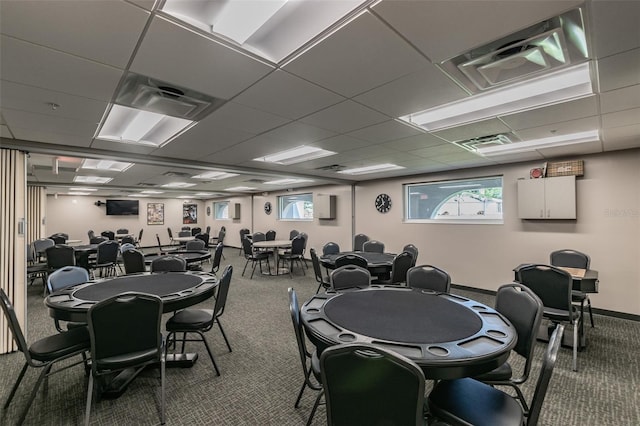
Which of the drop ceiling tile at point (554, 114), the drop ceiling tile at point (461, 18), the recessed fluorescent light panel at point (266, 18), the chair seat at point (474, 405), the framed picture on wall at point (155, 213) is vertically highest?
the recessed fluorescent light panel at point (266, 18)

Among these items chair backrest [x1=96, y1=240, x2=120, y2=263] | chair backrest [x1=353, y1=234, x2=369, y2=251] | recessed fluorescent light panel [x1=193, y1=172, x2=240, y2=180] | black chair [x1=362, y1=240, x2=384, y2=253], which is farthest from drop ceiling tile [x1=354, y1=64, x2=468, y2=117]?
chair backrest [x1=96, y1=240, x2=120, y2=263]

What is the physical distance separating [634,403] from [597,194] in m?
3.24

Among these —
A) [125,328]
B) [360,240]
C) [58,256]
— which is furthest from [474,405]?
[58,256]

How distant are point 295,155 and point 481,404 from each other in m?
3.96

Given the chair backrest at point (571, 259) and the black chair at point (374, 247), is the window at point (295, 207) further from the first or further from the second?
the chair backrest at point (571, 259)

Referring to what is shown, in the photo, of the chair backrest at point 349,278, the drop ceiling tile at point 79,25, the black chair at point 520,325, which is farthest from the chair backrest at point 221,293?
the black chair at point 520,325

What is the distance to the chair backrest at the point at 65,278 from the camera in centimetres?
279

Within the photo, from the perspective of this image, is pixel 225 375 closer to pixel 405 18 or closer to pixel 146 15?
pixel 146 15

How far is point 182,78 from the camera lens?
6.38 feet

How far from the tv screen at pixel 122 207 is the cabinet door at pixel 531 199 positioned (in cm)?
1425

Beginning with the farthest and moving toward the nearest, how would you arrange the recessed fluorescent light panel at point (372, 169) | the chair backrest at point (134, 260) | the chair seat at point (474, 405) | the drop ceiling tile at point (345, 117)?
the recessed fluorescent light panel at point (372, 169) → the chair backrest at point (134, 260) → the drop ceiling tile at point (345, 117) → the chair seat at point (474, 405)

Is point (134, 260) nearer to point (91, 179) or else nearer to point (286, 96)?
point (286, 96)

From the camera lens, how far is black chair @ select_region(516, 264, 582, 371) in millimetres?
2793

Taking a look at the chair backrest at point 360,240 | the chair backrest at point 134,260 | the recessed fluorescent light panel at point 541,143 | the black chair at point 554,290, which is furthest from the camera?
the chair backrest at point 360,240
